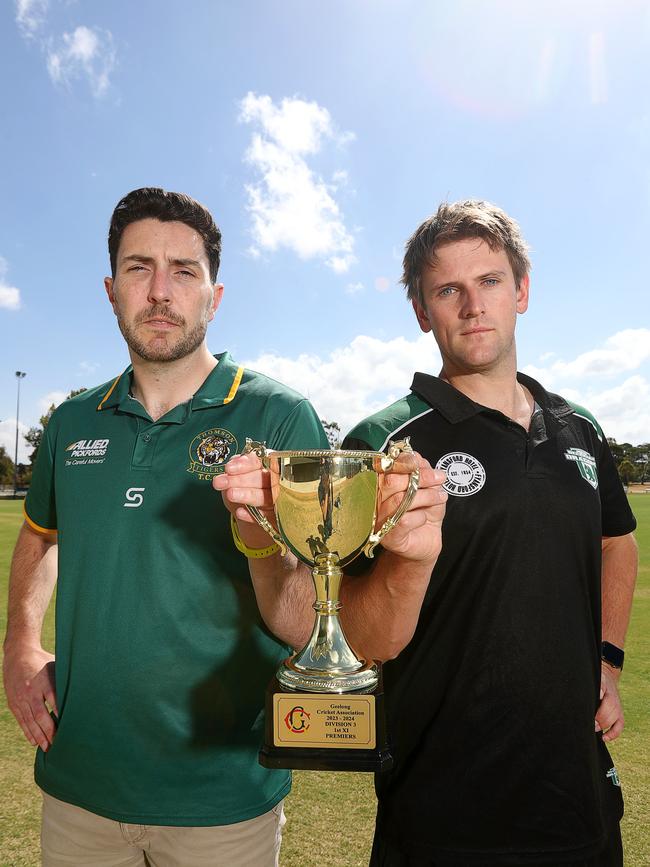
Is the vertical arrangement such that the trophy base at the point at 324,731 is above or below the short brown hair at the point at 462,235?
below

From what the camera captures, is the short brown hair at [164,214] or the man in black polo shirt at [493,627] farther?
the short brown hair at [164,214]

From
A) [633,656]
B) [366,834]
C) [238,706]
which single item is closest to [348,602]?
[238,706]

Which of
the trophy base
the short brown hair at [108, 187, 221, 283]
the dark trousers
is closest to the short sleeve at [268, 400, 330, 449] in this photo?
the short brown hair at [108, 187, 221, 283]

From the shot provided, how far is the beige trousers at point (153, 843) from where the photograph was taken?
1.76 metres

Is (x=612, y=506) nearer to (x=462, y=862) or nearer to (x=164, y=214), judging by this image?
(x=462, y=862)

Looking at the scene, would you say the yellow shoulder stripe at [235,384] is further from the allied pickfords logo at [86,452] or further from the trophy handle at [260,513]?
the trophy handle at [260,513]

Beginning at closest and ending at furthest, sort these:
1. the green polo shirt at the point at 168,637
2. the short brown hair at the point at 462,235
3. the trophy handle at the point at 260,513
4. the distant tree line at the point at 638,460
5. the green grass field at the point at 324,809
A: the trophy handle at the point at 260,513 < the green polo shirt at the point at 168,637 < the short brown hair at the point at 462,235 < the green grass field at the point at 324,809 < the distant tree line at the point at 638,460

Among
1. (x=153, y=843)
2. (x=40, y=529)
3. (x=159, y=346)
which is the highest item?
(x=159, y=346)

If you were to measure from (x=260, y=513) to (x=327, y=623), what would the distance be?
333mm

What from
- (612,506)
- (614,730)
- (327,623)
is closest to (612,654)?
(614,730)

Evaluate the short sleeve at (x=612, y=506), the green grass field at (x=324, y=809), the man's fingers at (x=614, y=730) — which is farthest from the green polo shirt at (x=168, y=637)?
the green grass field at (x=324, y=809)

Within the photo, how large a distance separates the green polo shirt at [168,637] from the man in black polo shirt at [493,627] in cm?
38

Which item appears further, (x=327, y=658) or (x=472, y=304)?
(x=472, y=304)

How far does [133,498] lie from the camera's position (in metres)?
1.91
